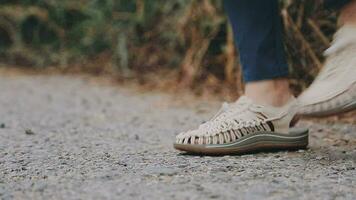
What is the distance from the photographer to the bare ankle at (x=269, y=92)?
59.9 inches

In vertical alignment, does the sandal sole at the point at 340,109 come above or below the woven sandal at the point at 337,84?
below

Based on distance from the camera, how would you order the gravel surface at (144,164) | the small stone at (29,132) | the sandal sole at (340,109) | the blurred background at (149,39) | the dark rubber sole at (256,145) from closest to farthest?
1. the gravel surface at (144,164)
2. the sandal sole at (340,109)
3. the dark rubber sole at (256,145)
4. the small stone at (29,132)
5. the blurred background at (149,39)

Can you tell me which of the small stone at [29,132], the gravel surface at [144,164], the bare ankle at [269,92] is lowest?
the gravel surface at [144,164]

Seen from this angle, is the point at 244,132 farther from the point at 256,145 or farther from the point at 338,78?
the point at 338,78

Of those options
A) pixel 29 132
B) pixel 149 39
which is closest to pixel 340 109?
pixel 29 132

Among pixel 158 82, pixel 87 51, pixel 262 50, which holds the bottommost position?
pixel 262 50

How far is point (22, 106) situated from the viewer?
2885mm

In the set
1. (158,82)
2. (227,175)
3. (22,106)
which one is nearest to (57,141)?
(227,175)

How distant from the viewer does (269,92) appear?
153cm

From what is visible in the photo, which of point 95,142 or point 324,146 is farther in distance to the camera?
point 95,142

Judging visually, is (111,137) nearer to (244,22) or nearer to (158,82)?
(244,22)

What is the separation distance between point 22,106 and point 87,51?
160 centimetres

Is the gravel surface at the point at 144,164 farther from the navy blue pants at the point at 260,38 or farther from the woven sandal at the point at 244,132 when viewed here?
the navy blue pants at the point at 260,38

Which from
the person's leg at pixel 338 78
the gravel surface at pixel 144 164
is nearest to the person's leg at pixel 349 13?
the person's leg at pixel 338 78
